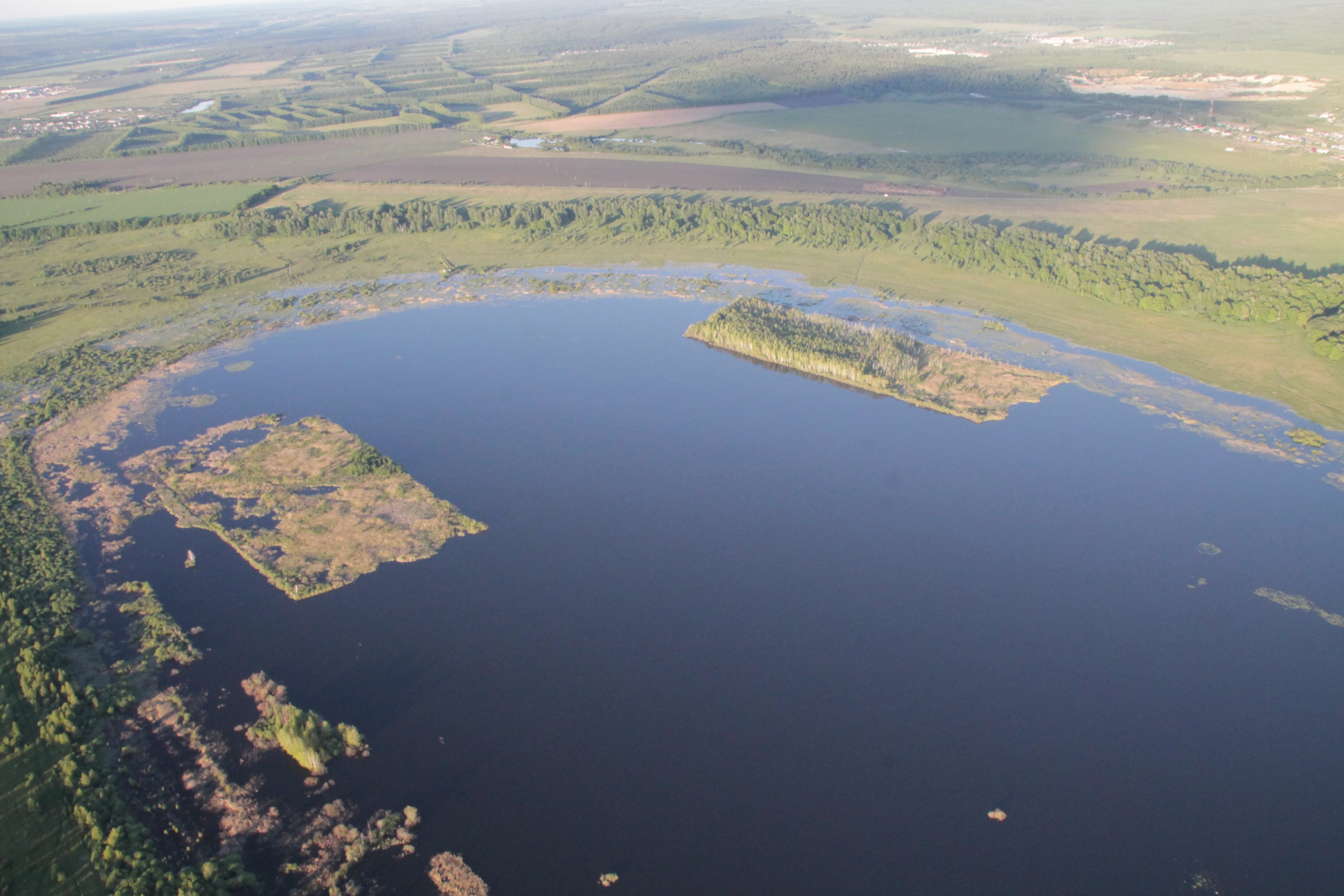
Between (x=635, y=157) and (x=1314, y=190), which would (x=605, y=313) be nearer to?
(x=635, y=157)

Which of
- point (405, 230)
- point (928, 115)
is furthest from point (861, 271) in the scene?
point (928, 115)

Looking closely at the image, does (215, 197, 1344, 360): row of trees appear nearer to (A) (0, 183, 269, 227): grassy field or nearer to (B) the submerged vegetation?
(A) (0, 183, 269, 227): grassy field

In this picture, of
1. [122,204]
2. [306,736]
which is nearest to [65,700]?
[306,736]

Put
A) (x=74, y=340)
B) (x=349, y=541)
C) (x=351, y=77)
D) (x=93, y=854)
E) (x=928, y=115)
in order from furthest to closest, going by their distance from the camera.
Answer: (x=351, y=77) < (x=928, y=115) < (x=74, y=340) < (x=349, y=541) < (x=93, y=854)

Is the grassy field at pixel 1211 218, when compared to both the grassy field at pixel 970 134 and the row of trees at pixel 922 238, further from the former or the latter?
the grassy field at pixel 970 134

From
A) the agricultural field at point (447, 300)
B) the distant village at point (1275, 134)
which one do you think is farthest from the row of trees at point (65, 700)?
the distant village at point (1275, 134)

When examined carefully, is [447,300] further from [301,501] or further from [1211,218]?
[1211,218]
